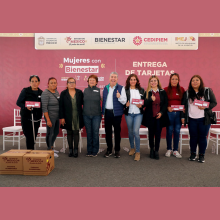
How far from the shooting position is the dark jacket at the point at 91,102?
3.22 metres

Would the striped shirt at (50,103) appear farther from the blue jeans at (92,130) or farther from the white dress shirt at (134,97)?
the white dress shirt at (134,97)

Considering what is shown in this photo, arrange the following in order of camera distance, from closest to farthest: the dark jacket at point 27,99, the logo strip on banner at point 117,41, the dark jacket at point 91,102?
the dark jacket at point 27,99 → the dark jacket at point 91,102 → the logo strip on banner at point 117,41

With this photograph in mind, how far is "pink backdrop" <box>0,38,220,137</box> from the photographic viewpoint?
4.82 meters

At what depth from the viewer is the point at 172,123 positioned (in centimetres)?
332

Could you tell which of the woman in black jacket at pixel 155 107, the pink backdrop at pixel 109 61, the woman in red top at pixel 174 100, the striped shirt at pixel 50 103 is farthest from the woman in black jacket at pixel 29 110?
the woman in red top at pixel 174 100

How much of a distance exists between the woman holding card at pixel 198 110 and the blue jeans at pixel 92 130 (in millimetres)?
1619

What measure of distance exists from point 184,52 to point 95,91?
10.1 feet

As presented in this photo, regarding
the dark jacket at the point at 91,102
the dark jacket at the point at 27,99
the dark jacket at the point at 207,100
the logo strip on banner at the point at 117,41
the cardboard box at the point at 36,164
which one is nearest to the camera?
the cardboard box at the point at 36,164

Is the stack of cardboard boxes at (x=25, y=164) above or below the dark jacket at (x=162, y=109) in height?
below

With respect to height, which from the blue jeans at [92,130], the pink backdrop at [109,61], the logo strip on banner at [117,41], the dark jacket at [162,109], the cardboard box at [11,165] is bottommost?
the cardboard box at [11,165]

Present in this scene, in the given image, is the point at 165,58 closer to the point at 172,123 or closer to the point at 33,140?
the point at 172,123

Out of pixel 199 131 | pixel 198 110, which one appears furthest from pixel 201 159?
pixel 198 110

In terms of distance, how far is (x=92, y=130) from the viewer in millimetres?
3344

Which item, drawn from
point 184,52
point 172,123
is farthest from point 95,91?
point 184,52
